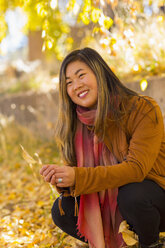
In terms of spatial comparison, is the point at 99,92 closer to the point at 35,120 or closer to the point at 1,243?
the point at 1,243

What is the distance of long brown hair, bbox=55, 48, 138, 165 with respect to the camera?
6.79ft

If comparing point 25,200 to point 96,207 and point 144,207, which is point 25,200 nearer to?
point 96,207

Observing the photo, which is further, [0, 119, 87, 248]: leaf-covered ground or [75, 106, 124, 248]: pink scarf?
[0, 119, 87, 248]: leaf-covered ground

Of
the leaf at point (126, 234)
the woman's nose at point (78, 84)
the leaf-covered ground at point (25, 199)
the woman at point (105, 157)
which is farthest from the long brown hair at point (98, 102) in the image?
the leaf at point (126, 234)

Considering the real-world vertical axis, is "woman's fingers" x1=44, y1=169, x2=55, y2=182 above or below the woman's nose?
below

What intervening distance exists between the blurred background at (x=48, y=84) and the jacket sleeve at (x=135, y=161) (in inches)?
15.5

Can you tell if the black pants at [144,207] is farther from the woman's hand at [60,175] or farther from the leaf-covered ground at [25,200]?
the leaf-covered ground at [25,200]

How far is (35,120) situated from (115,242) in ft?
12.4

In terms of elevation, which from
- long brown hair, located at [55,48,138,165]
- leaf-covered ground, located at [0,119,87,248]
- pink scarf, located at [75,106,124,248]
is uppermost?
long brown hair, located at [55,48,138,165]

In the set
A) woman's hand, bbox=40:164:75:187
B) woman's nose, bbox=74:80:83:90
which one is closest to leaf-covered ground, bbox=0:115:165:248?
woman's hand, bbox=40:164:75:187

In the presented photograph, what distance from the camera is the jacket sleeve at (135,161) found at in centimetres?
187

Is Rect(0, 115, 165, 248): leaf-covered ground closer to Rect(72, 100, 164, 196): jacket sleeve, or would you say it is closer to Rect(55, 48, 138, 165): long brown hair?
Rect(55, 48, 138, 165): long brown hair

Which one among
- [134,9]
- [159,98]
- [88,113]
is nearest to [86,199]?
[88,113]

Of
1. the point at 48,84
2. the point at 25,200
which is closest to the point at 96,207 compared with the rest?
the point at 25,200
